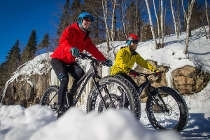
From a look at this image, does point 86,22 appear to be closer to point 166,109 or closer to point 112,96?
point 112,96

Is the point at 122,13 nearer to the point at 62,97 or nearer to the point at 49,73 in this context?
the point at 49,73

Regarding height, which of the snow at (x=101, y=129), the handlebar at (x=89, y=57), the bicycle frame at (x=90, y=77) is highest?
the handlebar at (x=89, y=57)

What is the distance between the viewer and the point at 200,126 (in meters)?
6.98

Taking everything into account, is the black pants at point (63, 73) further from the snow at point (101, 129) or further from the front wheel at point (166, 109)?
the snow at point (101, 129)

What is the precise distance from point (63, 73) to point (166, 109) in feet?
7.03

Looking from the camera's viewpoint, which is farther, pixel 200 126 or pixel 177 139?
pixel 200 126

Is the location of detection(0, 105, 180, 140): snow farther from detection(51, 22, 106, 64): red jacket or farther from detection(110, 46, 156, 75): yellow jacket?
detection(110, 46, 156, 75): yellow jacket

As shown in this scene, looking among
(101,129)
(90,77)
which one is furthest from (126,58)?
(101,129)

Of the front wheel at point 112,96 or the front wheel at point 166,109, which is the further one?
the front wheel at point 166,109

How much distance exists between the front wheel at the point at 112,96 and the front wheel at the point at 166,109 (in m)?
1.00

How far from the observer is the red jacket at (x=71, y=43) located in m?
6.06

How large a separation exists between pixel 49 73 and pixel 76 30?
1264cm

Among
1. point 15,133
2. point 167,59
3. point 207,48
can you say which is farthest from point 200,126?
point 207,48

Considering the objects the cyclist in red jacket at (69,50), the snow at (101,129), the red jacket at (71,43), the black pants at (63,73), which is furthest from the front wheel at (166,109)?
the snow at (101,129)
